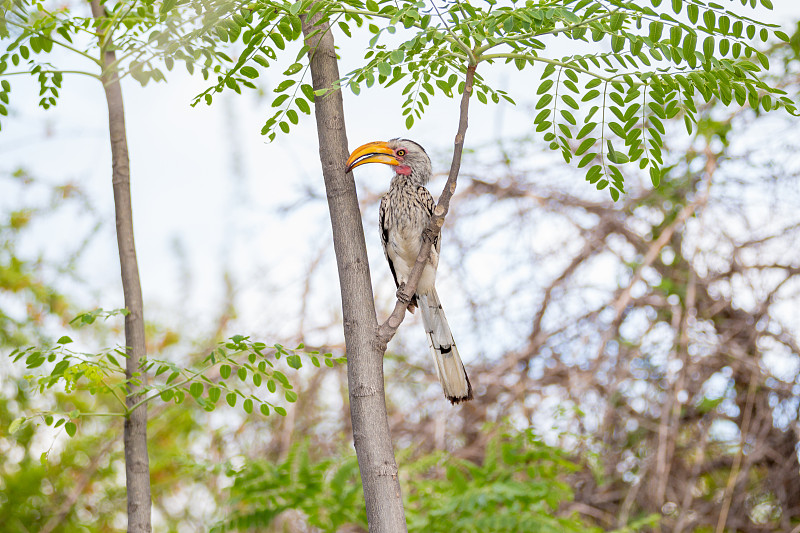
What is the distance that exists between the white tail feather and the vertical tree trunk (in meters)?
0.49

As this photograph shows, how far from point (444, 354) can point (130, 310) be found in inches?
32.5

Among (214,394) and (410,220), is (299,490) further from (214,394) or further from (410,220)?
(214,394)

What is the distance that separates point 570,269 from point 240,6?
2447 mm

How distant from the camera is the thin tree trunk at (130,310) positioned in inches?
59.7

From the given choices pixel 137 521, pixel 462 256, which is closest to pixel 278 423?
pixel 462 256

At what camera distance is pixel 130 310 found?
5.35ft

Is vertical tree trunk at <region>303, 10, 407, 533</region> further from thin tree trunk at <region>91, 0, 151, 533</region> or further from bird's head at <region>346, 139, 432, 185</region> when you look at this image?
bird's head at <region>346, 139, 432, 185</region>

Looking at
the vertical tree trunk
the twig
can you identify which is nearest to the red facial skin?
the vertical tree trunk

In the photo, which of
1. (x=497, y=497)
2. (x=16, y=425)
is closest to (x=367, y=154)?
(x=16, y=425)

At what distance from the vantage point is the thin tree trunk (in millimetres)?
1517

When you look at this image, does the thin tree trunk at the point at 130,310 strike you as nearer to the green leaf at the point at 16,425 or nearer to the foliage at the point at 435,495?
the green leaf at the point at 16,425

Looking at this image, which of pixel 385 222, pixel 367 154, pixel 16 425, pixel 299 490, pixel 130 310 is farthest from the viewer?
pixel 385 222

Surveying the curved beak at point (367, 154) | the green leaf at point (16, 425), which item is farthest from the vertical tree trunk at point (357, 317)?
the green leaf at point (16, 425)

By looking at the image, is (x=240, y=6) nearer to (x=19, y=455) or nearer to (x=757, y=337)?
(x=757, y=337)
